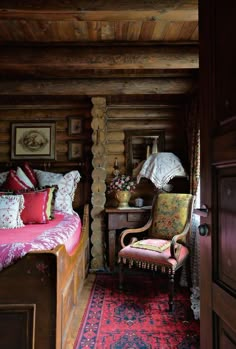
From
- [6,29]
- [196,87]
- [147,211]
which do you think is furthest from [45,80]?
[147,211]

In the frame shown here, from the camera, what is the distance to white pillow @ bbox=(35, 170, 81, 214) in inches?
128

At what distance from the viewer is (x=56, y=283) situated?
152 cm

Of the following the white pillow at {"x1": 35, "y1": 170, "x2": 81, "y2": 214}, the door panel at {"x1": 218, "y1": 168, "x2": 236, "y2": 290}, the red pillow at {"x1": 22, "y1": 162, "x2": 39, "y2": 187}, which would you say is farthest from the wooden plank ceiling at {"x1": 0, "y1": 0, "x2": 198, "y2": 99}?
the door panel at {"x1": 218, "y1": 168, "x2": 236, "y2": 290}

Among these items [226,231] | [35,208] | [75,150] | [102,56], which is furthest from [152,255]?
[102,56]

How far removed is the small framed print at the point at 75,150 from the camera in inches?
150

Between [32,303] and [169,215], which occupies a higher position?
[169,215]

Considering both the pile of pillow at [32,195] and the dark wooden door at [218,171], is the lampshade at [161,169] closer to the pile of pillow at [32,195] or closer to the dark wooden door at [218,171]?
the pile of pillow at [32,195]

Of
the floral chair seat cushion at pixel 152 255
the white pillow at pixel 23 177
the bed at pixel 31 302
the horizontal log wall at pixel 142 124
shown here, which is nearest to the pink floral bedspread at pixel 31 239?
the bed at pixel 31 302

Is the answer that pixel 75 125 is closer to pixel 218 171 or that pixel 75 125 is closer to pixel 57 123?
pixel 57 123

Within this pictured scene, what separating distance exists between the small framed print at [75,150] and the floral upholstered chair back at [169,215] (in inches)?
53.7

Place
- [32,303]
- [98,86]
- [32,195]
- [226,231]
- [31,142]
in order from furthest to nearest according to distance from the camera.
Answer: [31,142]
[98,86]
[32,195]
[32,303]
[226,231]

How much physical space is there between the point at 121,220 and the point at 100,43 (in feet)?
6.78

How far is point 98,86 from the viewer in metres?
3.32

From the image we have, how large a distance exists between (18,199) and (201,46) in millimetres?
2153
